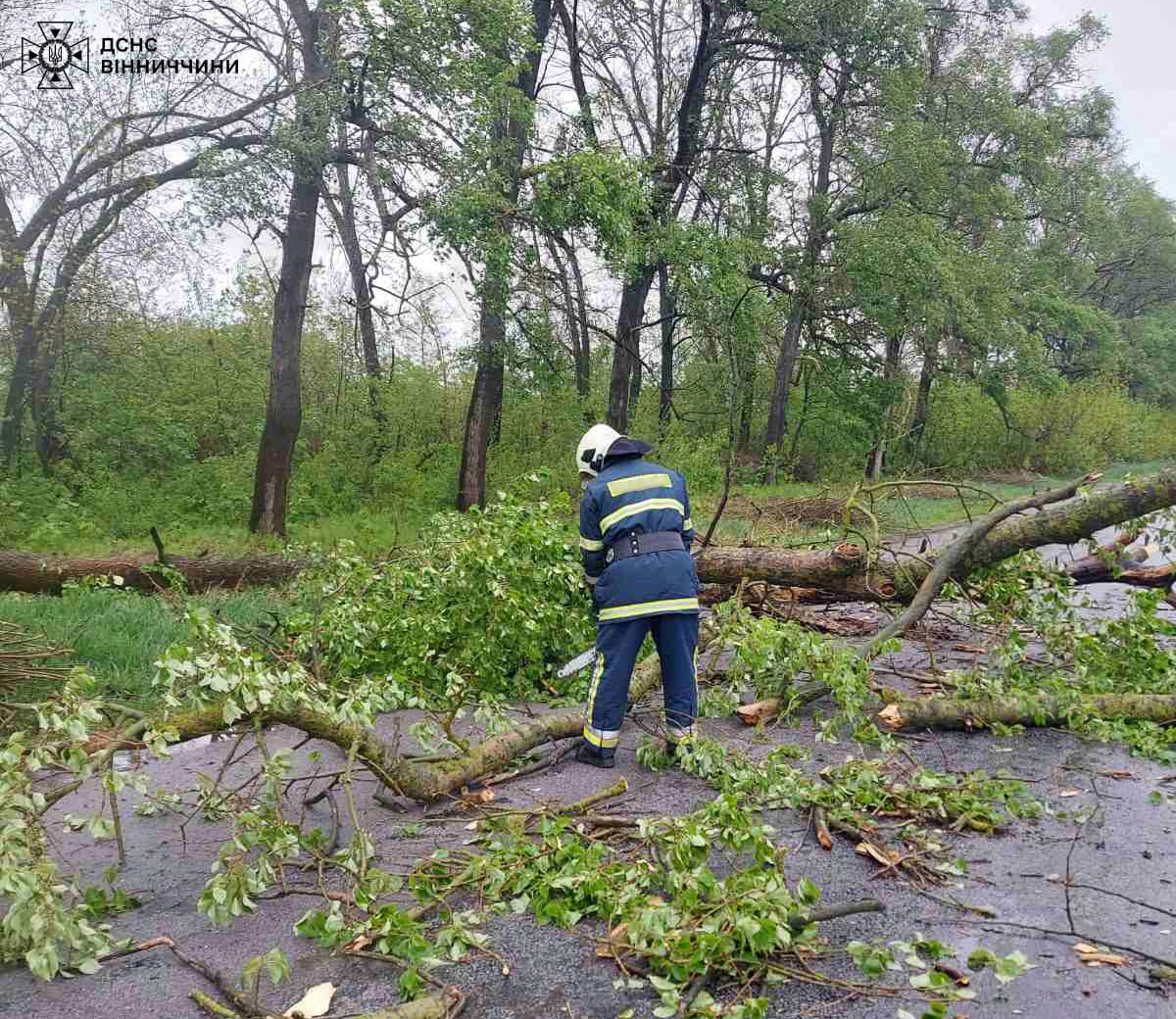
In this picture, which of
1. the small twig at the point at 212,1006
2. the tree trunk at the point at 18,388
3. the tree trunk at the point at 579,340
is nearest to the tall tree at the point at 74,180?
the tree trunk at the point at 18,388

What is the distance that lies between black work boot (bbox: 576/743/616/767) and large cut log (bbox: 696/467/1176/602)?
2.12 metres

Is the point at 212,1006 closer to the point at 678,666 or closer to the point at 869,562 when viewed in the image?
the point at 678,666

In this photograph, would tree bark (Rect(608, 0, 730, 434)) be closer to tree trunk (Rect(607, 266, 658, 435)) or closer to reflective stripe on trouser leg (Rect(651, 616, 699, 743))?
tree trunk (Rect(607, 266, 658, 435))

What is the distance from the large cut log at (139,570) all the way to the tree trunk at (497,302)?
2.93m

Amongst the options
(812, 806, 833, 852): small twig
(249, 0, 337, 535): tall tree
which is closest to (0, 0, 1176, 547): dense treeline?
(249, 0, 337, 535): tall tree

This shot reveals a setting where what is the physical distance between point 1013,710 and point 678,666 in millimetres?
1789

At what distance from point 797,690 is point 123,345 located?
43.2ft

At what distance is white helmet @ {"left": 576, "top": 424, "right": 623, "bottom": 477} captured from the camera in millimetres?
4542

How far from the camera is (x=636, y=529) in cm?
426

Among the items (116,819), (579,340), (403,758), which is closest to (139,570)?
(403,758)

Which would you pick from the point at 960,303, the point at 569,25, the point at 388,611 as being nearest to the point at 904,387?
the point at 960,303

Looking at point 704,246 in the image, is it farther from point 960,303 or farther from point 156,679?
point 156,679

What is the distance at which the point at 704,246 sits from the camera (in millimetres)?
12914

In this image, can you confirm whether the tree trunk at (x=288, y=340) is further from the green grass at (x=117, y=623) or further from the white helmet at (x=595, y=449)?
the white helmet at (x=595, y=449)
